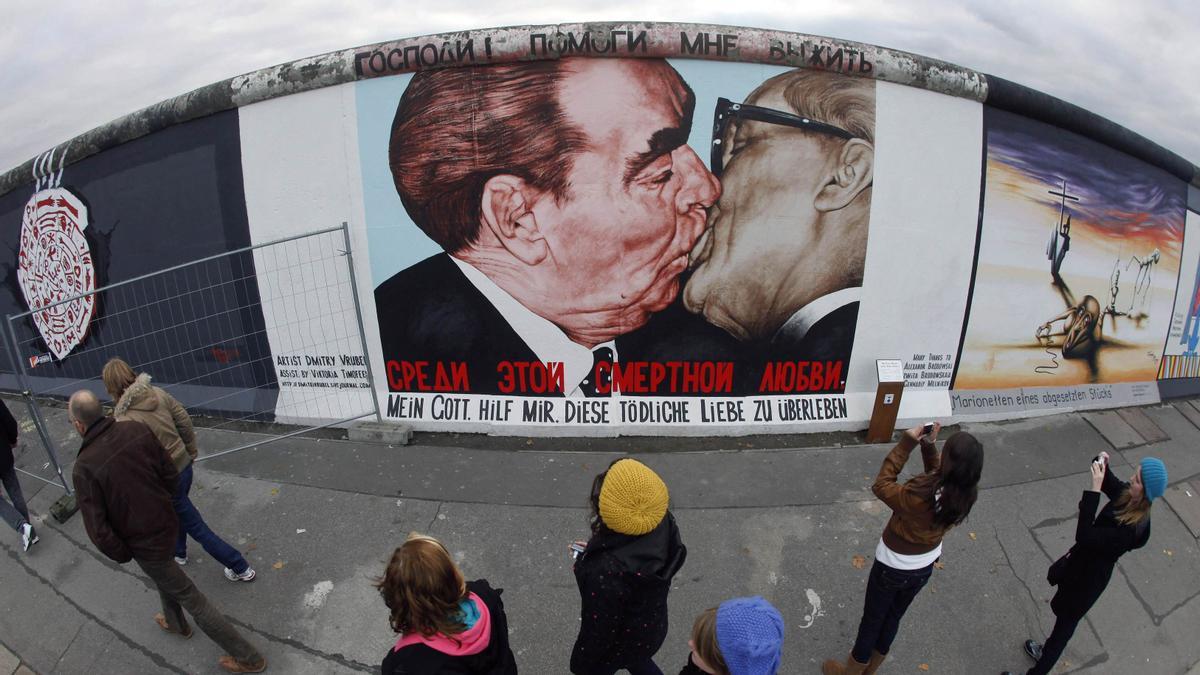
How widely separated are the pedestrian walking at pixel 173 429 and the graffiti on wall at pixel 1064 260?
6705 millimetres

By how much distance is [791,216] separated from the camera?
18.0ft

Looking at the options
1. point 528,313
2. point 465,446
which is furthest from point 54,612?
point 528,313

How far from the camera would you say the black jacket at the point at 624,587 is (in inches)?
94.6

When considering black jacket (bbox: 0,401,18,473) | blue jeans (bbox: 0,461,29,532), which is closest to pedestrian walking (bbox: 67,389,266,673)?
black jacket (bbox: 0,401,18,473)

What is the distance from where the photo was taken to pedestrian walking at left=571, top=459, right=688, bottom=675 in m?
2.39

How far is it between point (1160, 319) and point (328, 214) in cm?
963

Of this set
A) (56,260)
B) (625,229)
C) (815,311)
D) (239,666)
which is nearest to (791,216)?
(815,311)

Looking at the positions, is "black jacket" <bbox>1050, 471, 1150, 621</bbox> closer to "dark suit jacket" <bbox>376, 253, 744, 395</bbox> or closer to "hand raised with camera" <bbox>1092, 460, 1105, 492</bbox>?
"hand raised with camera" <bbox>1092, 460, 1105, 492</bbox>

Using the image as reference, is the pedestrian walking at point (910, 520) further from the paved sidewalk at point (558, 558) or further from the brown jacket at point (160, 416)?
the brown jacket at point (160, 416)

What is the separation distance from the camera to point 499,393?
19.0 ft

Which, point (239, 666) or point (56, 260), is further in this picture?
point (56, 260)

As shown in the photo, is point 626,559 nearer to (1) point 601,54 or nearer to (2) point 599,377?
(2) point 599,377

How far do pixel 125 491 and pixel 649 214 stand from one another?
414 cm

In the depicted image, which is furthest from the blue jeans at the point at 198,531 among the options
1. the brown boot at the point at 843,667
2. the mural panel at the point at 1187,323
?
the mural panel at the point at 1187,323
